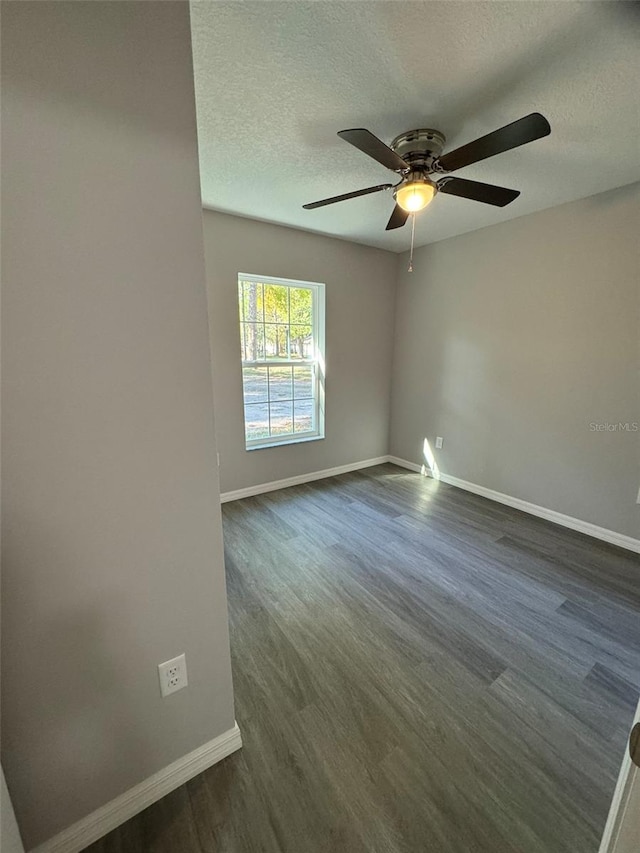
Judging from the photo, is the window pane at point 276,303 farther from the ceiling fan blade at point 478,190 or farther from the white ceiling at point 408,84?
the ceiling fan blade at point 478,190

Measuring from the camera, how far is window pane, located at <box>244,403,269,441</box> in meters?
3.28

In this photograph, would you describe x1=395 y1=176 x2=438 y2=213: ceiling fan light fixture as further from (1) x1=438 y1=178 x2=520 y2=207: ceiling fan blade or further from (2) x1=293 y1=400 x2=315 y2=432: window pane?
(2) x1=293 y1=400 x2=315 y2=432: window pane

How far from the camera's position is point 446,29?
3.84 feet

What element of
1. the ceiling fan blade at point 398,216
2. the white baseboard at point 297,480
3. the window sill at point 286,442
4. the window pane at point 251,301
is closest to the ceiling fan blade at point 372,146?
the ceiling fan blade at point 398,216

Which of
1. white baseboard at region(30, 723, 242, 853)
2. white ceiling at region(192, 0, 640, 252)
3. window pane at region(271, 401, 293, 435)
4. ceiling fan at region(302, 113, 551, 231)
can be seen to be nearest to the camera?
white baseboard at region(30, 723, 242, 853)

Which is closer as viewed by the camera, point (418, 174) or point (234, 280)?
point (418, 174)

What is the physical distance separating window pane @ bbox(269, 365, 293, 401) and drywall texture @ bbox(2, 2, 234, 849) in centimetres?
245

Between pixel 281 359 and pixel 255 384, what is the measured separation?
39 centimetres

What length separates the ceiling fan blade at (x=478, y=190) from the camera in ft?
5.45

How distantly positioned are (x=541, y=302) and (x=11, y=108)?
3282mm

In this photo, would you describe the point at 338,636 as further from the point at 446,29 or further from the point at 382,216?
the point at 382,216

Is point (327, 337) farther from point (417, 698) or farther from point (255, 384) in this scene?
point (417, 698)

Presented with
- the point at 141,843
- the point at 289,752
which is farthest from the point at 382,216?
the point at 141,843

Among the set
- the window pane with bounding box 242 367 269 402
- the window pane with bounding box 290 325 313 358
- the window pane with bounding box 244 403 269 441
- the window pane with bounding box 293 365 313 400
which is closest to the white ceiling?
the window pane with bounding box 290 325 313 358
